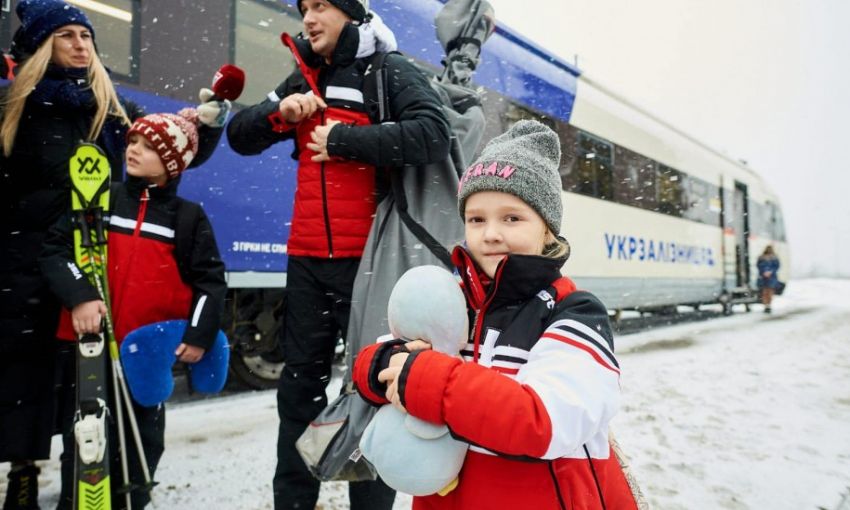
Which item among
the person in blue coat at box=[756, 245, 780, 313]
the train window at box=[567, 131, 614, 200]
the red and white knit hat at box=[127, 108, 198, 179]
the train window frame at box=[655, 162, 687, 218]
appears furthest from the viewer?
the person in blue coat at box=[756, 245, 780, 313]

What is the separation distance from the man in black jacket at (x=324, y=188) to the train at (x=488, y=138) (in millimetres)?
1833

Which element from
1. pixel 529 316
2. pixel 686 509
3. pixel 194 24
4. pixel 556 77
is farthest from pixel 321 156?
pixel 556 77

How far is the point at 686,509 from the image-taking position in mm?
2244

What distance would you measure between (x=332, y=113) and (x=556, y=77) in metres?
5.33

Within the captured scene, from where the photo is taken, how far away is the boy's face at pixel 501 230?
1085 mm

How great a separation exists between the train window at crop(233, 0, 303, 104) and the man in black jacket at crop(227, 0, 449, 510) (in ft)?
6.77

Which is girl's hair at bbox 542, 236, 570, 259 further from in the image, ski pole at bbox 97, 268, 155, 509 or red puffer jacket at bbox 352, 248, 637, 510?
ski pole at bbox 97, 268, 155, 509

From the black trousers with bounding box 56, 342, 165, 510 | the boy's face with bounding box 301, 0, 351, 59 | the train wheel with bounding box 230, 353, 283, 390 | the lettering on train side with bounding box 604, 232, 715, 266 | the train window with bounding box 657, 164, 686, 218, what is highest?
the train window with bounding box 657, 164, 686, 218

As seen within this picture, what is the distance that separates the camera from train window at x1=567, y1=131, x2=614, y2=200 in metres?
6.73

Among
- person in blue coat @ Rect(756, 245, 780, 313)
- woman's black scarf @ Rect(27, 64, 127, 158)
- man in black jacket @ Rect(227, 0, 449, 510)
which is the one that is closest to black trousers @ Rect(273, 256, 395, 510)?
man in black jacket @ Rect(227, 0, 449, 510)

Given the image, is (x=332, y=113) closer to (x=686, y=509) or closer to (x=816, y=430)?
A: (x=686, y=509)

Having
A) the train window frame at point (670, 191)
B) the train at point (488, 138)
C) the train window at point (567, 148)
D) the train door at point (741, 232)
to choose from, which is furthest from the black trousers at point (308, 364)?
the train door at point (741, 232)

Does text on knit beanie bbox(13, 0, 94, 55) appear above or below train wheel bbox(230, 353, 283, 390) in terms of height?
above

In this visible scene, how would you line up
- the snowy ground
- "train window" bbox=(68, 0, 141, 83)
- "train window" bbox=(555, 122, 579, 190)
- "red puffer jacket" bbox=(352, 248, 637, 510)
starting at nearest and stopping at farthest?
1. "red puffer jacket" bbox=(352, 248, 637, 510)
2. the snowy ground
3. "train window" bbox=(68, 0, 141, 83)
4. "train window" bbox=(555, 122, 579, 190)
